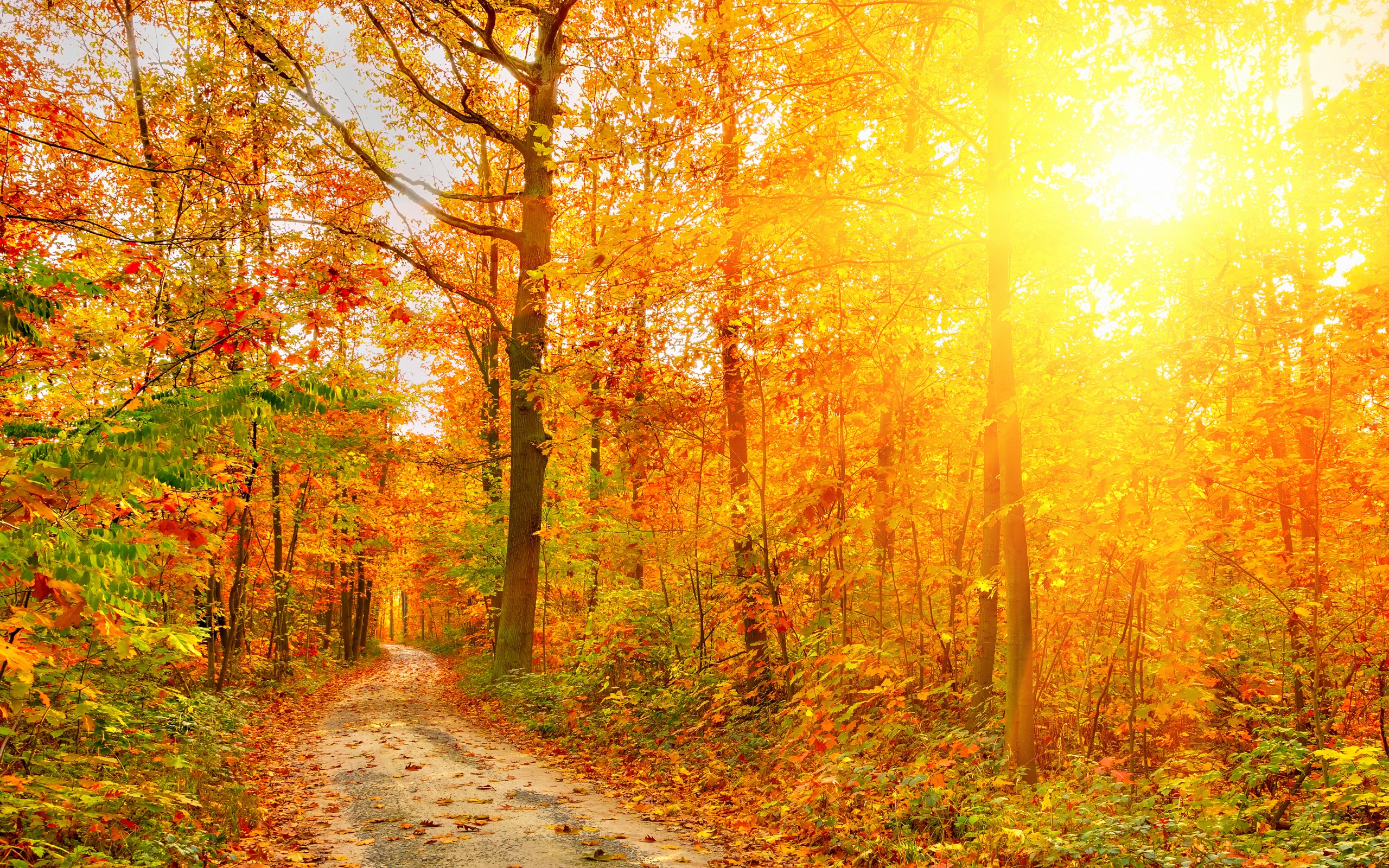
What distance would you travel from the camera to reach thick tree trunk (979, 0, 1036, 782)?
6086mm

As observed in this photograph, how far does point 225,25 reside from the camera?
1374cm

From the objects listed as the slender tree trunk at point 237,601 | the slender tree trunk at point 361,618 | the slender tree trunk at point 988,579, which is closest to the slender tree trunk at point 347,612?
the slender tree trunk at point 361,618

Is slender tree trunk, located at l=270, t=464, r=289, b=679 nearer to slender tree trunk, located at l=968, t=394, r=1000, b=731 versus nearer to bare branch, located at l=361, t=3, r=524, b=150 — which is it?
bare branch, located at l=361, t=3, r=524, b=150

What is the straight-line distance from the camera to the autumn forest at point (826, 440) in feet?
17.4

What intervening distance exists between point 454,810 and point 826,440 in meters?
5.57

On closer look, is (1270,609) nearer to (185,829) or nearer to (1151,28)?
(1151,28)

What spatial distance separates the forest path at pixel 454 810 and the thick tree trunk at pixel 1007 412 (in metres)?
2.60

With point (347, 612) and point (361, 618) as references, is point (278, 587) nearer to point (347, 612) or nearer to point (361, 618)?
point (347, 612)

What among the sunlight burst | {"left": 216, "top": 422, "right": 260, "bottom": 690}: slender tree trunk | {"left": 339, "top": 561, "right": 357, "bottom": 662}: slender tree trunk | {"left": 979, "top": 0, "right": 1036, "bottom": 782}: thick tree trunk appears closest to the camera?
{"left": 979, "top": 0, "right": 1036, "bottom": 782}: thick tree trunk

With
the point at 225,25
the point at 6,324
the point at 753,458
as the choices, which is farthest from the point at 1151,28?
the point at 225,25

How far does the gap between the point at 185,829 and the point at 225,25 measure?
45.0 feet

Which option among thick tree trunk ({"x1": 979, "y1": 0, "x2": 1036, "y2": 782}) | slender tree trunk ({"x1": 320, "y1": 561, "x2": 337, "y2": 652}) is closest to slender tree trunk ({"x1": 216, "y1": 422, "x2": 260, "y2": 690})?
slender tree trunk ({"x1": 320, "y1": 561, "x2": 337, "y2": 652})

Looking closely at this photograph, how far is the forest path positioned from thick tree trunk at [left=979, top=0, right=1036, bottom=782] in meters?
2.60

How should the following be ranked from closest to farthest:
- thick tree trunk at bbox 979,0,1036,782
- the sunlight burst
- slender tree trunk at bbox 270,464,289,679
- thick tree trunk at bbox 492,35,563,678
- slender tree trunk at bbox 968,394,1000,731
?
thick tree trunk at bbox 979,0,1036,782
slender tree trunk at bbox 968,394,1000,731
the sunlight burst
thick tree trunk at bbox 492,35,563,678
slender tree trunk at bbox 270,464,289,679
